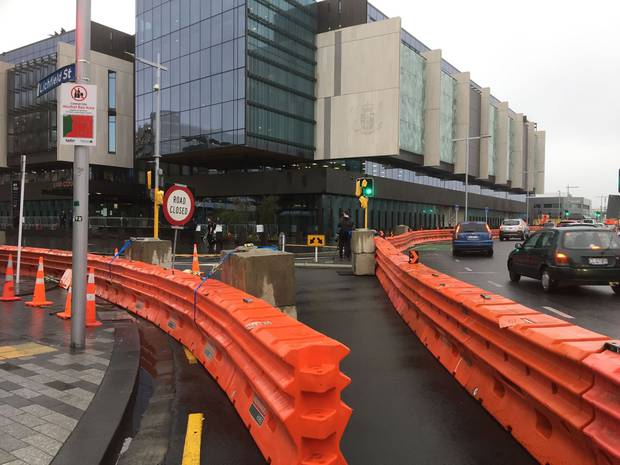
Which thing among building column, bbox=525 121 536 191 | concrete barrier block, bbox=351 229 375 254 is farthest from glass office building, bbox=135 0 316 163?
building column, bbox=525 121 536 191

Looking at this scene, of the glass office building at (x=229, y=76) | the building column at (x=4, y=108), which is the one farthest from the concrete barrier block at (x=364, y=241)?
the building column at (x=4, y=108)

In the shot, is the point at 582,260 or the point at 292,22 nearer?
the point at 582,260

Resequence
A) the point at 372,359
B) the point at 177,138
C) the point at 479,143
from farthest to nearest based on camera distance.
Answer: the point at 479,143 < the point at 177,138 < the point at 372,359

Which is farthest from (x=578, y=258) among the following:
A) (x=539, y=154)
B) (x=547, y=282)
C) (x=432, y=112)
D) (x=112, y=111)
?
(x=539, y=154)

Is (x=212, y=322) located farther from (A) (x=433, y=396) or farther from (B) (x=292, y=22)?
(B) (x=292, y=22)

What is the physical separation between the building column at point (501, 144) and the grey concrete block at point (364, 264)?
219 ft

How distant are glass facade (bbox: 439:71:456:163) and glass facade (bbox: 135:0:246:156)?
2455cm

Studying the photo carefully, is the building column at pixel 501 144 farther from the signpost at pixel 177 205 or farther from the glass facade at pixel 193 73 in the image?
the signpost at pixel 177 205

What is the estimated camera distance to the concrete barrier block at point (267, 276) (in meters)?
7.35

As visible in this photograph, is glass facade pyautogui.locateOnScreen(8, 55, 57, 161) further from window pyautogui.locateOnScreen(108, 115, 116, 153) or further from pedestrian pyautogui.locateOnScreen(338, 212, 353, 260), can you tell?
pedestrian pyautogui.locateOnScreen(338, 212, 353, 260)

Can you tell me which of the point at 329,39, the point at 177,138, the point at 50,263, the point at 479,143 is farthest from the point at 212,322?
the point at 479,143

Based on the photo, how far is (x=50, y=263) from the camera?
45.2 feet

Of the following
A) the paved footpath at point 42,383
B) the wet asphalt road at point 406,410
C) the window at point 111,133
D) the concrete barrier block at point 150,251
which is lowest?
the wet asphalt road at point 406,410

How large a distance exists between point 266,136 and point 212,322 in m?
39.0
